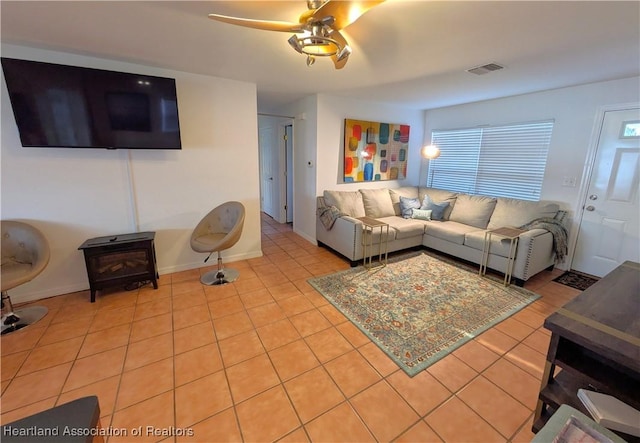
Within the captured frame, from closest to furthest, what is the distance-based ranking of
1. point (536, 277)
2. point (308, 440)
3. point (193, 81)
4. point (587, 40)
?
point (308, 440)
point (587, 40)
point (193, 81)
point (536, 277)

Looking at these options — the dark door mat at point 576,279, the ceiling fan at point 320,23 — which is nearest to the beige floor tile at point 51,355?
the ceiling fan at point 320,23

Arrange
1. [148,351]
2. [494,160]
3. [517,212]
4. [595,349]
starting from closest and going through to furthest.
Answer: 1. [595,349]
2. [148,351]
3. [517,212]
4. [494,160]

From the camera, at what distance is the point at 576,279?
3188 mm

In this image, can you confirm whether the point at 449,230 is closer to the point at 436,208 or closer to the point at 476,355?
the point at 436,208

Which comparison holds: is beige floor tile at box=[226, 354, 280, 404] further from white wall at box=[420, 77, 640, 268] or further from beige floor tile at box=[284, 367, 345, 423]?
white wall at box=[420, 77, 640, 268]

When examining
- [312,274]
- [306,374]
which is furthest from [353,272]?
[306,374]

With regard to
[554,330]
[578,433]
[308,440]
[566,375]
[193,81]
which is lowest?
[308,440]

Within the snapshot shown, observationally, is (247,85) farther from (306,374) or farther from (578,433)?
(578,433)

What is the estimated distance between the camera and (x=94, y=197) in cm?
271

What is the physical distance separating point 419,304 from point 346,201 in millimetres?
1865

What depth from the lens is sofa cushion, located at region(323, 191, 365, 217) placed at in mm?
3934

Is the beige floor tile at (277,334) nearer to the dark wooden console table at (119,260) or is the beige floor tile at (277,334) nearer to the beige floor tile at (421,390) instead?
the beige floor tile at (421,390)

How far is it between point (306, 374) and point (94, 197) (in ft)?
8.83

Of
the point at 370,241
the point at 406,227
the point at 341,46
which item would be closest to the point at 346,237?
the point at 370,241
